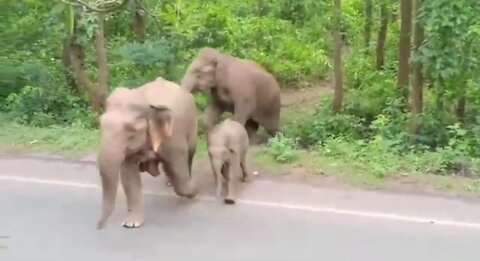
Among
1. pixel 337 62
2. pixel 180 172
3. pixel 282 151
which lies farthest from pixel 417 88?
pixel 180 172

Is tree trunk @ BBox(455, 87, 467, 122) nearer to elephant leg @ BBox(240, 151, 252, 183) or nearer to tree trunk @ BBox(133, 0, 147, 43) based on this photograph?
elephant leg @ BBox(240, 151, 252, 183)

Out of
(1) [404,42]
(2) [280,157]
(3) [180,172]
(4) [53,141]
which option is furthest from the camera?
(1) [404,42]

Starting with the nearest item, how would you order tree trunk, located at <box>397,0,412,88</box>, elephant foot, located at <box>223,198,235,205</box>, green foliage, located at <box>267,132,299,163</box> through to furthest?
elephant foot, located at <box>223,198,235,205</box> → green foliage, located at <box>267,132,299,163</box> → tree trunk, located at <box>397,0,412,88</box>

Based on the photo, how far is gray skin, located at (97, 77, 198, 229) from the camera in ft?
16.5

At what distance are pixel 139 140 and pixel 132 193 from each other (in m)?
0.39

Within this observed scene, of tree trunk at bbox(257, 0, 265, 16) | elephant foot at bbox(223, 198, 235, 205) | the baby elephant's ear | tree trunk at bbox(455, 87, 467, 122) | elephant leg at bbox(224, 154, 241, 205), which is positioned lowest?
elephant foot at bbox(223, 198, 235, 205)

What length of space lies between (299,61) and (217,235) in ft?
20.3

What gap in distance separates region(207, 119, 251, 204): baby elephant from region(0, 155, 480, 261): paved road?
0.44ft

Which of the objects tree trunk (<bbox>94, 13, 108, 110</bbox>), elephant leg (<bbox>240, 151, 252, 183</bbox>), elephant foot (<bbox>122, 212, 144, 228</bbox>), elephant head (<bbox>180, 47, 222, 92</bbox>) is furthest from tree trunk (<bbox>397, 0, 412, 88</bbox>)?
elephant foot (<bbox>122, 212, 144, 228</bbox>)

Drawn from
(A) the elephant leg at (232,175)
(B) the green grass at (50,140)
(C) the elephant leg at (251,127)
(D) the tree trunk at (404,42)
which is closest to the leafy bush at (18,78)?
(B) the green grass at (50,140)

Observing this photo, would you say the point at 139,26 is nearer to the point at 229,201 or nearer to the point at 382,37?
the point at 382,37

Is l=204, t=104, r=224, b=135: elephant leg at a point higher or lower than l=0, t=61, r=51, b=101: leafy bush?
lower

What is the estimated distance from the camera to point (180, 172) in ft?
18.0

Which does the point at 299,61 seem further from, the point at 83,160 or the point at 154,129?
the point at 154,129
